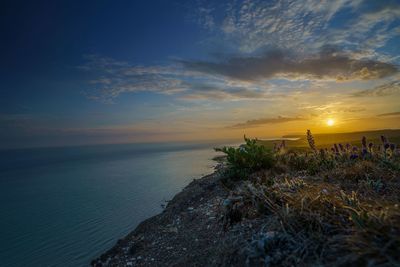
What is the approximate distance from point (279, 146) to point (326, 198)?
9931mm

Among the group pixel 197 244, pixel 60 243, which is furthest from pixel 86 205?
pixel 197 244

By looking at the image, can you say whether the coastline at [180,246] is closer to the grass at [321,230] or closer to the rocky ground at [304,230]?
the rocky ground at [304,230]

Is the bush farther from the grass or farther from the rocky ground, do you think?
the grass

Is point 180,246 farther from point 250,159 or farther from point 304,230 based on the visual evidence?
point 250,159

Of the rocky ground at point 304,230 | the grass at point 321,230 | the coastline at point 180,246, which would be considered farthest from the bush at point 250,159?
the grass at point 321,230

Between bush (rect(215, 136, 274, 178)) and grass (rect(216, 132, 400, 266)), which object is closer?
grass (rect(216, 132, 400, 266))

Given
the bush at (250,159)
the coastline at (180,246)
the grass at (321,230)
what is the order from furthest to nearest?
the bush at (250,159)
the coastline at (180,246)
the grass at (321,230)

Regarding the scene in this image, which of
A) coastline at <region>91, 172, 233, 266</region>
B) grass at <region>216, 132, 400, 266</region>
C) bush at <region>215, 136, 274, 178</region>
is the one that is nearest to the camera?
grass at <region>216, 132, 400, 266</region>

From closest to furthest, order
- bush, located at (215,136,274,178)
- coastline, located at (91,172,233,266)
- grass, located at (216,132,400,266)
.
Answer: grass, located at (216,132,400,266)
coastline, located at (91,172,233,266)
bush, located at (215,136,274,178)

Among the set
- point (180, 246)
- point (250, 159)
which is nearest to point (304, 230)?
point (180, 246)

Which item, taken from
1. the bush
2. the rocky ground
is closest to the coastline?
the rocky ground

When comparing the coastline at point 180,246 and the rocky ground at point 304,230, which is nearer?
the rocky ground at point 304,230

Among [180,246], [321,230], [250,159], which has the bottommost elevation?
[180,246]

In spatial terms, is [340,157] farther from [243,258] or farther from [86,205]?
[86,205]
